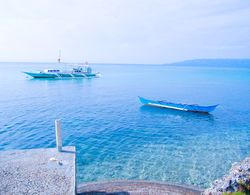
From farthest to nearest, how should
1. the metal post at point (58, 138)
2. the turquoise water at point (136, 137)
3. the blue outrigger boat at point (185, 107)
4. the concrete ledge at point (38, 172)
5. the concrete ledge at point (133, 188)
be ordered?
the blue outrigger boat at point (185, 107) < the turquoise water at point (136, 137) < the concrete ledge at point (133, 188) < the metal post at point (58, 138) < the concrete ledge at point (38, 172)

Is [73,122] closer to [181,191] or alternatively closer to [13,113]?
[13,113]

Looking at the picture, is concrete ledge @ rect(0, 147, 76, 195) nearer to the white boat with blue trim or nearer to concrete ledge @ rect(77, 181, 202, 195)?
concrete ledge @ rect(77, 181, 202, 195)

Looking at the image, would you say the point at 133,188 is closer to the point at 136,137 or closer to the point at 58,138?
the point at 58,138

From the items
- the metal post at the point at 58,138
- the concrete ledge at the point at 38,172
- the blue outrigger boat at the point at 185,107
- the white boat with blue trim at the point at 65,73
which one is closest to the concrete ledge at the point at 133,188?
the concrete ledge at the point at 38,172

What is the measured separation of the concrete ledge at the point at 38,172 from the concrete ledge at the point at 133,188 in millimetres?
2249

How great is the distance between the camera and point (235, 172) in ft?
25.5

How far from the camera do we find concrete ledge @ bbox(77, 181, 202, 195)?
9541 mm

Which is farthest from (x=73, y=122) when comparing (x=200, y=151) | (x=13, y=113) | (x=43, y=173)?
(x=43, y=173)

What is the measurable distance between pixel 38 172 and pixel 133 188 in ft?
14.6

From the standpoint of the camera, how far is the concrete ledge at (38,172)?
7.12 m

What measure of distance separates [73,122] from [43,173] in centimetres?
1517

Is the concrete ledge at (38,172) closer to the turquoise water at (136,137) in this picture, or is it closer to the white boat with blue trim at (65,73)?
the turquoise water at (136,137)

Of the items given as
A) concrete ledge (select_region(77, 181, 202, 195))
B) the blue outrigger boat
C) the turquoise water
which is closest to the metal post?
concrete ledge (select_region(77, 181, 202, 195))

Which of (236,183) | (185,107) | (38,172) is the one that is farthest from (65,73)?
(236,183)
